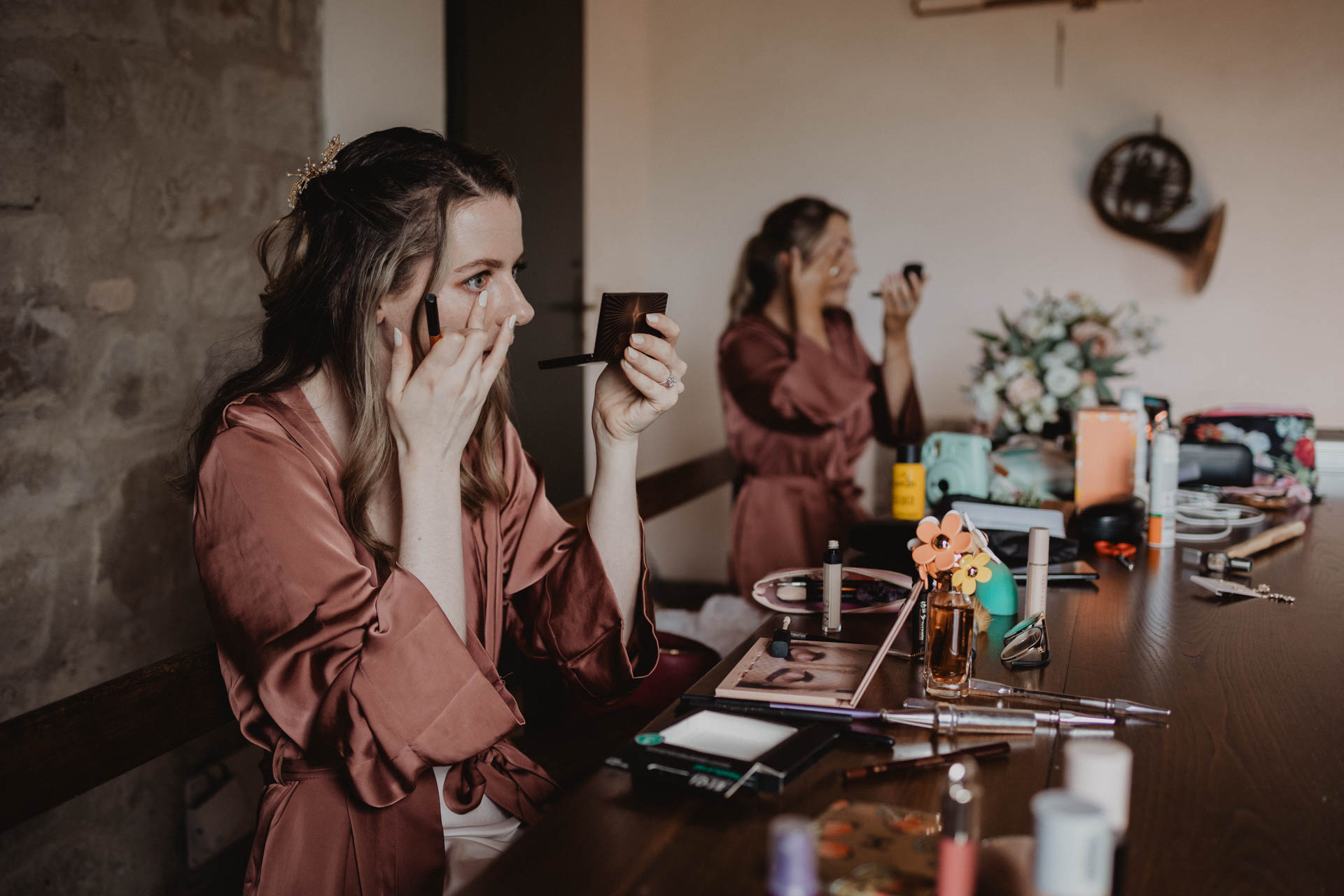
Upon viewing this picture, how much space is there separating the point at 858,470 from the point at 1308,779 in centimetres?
355

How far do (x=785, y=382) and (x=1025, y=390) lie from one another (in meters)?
0.96

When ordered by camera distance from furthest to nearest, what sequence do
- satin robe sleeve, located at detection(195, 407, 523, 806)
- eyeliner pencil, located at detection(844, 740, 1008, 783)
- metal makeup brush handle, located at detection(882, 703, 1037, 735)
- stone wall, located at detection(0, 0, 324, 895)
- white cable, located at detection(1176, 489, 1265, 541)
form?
1. white cable, located at detection(1176, 489, 1265, 541)
2. stone wall, located at detection(0, 0, 324, 895)
3. satin robe sleeve, located at detection(195, 407, 523, 806)
4. metal makeup brush handle, located at detection(882, 703, 1037, 735)
5. eyeliner pencil, located at detection(844, 740, 1008, 783)

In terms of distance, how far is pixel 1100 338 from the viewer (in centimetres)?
265

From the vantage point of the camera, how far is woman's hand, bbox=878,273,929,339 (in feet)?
11.5

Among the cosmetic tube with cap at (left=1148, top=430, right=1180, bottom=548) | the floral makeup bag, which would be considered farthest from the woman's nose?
the floral makeup bag

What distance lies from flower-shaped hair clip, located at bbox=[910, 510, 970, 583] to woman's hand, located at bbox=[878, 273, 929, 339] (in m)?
2.38

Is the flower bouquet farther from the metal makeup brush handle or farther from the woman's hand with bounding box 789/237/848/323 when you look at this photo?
the metal makeup brush handle

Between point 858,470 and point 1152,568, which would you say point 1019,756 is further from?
point 858,470

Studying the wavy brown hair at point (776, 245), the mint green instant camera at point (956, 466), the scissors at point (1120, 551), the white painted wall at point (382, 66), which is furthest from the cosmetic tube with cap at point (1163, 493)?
the white painted wall at point (382, 66)

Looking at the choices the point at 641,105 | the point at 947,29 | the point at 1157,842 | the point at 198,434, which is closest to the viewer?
the point at 1157,842

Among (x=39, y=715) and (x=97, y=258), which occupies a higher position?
(x=97, y=258)

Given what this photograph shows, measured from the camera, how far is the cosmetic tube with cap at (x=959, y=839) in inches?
27.0

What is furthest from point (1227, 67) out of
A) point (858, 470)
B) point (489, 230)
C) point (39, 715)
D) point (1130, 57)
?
point (39, 715)

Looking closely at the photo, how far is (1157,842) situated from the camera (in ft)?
2.83
